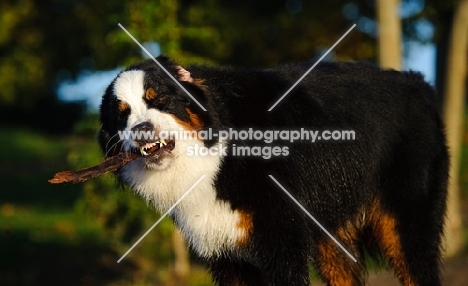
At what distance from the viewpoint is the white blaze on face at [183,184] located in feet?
19.2

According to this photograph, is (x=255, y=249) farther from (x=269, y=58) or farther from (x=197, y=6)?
(x=269, y=58)

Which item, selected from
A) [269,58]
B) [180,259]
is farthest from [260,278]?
[269,58]

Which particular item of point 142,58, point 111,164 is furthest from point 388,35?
point 111,164

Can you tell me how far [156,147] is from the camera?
5.78 metres

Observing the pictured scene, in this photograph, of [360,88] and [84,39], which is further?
[84,39]

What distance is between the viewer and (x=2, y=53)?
86.3 feet

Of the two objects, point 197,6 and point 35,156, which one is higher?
point 197,6

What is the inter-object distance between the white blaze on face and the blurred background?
185 centimetres

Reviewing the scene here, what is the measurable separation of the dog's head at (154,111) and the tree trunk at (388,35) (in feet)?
22.2

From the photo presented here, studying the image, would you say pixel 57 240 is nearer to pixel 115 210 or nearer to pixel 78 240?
pixel 78 240

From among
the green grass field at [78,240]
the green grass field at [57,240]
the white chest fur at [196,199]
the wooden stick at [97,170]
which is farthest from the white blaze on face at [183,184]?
the green grass field at [57,240]

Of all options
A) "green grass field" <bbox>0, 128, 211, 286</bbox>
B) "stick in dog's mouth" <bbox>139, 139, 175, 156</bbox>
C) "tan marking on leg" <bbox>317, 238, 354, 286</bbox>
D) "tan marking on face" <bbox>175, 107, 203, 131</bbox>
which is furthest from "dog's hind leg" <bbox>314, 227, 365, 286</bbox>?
"green grass field" <bbox>0, 128, 211, 286</bbox>

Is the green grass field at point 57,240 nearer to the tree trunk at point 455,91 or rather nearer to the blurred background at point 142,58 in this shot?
the blurred background at point 142,58

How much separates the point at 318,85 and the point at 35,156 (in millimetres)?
18326
